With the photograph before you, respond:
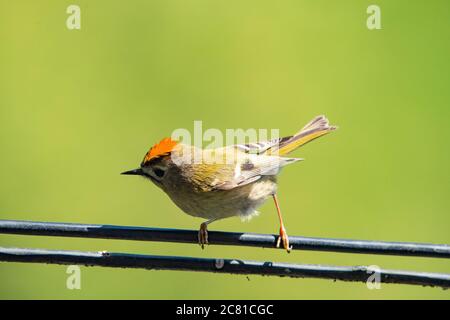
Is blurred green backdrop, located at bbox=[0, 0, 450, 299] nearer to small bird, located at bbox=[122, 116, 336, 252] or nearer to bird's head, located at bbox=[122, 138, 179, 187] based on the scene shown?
small bird, located at bbox=[122, 116, 336, 252]

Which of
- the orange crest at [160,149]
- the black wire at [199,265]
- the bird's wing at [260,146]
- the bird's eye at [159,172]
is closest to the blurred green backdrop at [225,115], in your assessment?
the bird's wing at [260,146]

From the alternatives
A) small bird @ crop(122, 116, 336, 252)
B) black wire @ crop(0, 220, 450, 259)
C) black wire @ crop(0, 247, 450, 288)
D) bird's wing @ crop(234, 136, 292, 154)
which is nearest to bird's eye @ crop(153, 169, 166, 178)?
small bird @ crop(122, 116, 336, 252)

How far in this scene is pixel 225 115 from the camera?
30.1 ft

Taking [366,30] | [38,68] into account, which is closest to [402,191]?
[366,30]

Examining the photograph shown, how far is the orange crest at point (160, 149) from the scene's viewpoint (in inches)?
212

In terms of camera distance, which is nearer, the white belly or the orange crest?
the orange crest

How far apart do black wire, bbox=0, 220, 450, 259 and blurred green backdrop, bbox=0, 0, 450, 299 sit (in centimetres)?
359

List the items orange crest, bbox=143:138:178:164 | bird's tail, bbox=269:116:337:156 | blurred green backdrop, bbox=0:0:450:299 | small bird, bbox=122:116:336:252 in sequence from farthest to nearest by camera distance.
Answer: blurred green backdrop, bbox=0:0:450:299
bird's tail, bbox=269:116:337:156
small bird, bbox=122:116:336:252
orange crest, bbox=143:138:178:164

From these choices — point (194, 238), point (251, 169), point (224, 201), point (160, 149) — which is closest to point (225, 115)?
point (251, 169)

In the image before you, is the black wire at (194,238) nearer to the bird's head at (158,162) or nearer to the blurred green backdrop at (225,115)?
the bird's head at (158,162)

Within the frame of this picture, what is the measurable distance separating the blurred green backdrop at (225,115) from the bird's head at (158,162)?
7.51 feet

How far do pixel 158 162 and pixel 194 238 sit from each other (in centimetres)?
143

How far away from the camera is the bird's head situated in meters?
5.39

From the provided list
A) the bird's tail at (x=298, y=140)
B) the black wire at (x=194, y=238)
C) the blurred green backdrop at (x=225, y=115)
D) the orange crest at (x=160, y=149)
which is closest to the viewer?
the black wire at (x=194, y=238)
